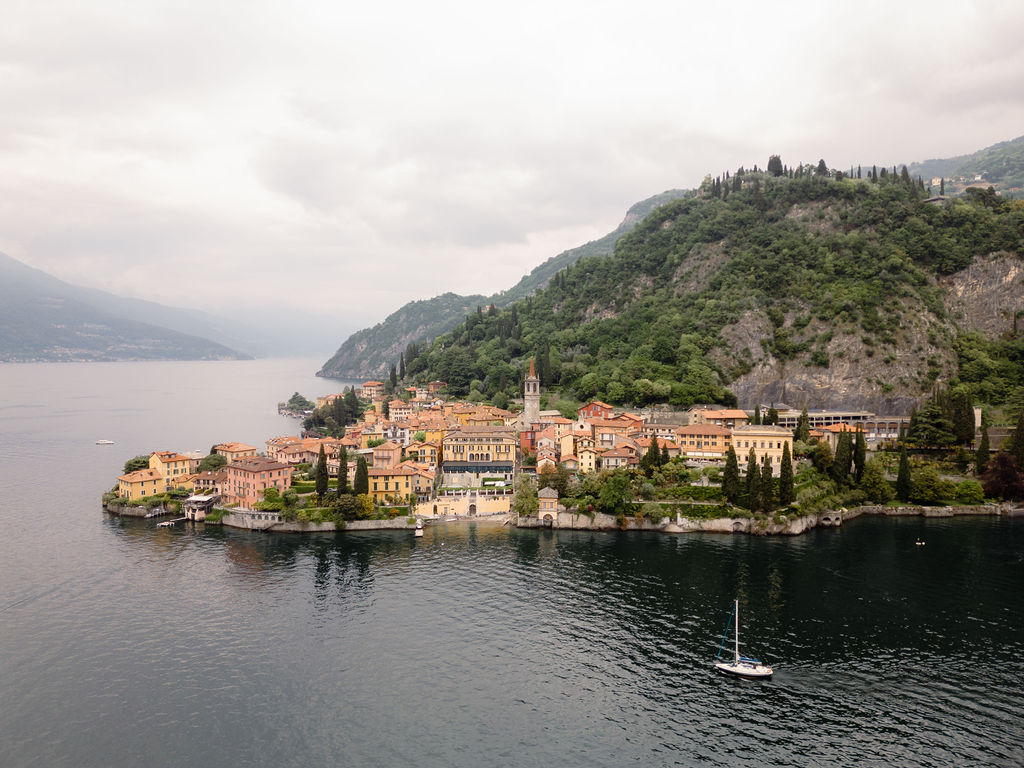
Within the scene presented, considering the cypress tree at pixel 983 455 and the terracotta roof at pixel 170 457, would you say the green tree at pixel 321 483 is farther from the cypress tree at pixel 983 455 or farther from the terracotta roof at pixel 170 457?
the cypress tree at pixel 983 455

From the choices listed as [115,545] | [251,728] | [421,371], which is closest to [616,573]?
[251,728]

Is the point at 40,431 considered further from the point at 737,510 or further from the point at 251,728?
the point at 737,510

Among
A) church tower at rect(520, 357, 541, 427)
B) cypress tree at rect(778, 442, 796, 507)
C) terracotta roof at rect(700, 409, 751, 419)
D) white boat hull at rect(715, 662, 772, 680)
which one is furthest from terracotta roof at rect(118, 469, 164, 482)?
terracotta roof at rect(700, 409, 751, 419)

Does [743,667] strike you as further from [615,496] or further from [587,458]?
[587,458]

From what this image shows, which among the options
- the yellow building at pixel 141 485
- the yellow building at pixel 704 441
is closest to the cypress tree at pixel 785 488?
the yellow building at pixel 704 441

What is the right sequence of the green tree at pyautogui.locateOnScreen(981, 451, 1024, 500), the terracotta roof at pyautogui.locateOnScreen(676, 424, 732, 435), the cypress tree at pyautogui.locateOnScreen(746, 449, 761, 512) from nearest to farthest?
the cypress tree at pyautogui.locateOnScreen(746, 449, 761, 512) < the green tree at pyautogui.locateOnScreen(981, 451, 1024, 500) < the terracotta roof at pyautogui.locateOnScreen(676, 424, 732, 435)

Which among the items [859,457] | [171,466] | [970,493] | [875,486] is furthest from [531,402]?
[970,493]

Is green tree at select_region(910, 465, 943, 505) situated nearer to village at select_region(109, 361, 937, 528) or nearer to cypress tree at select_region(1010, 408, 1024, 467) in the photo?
village at select_region(109, 361, 937, 528)
